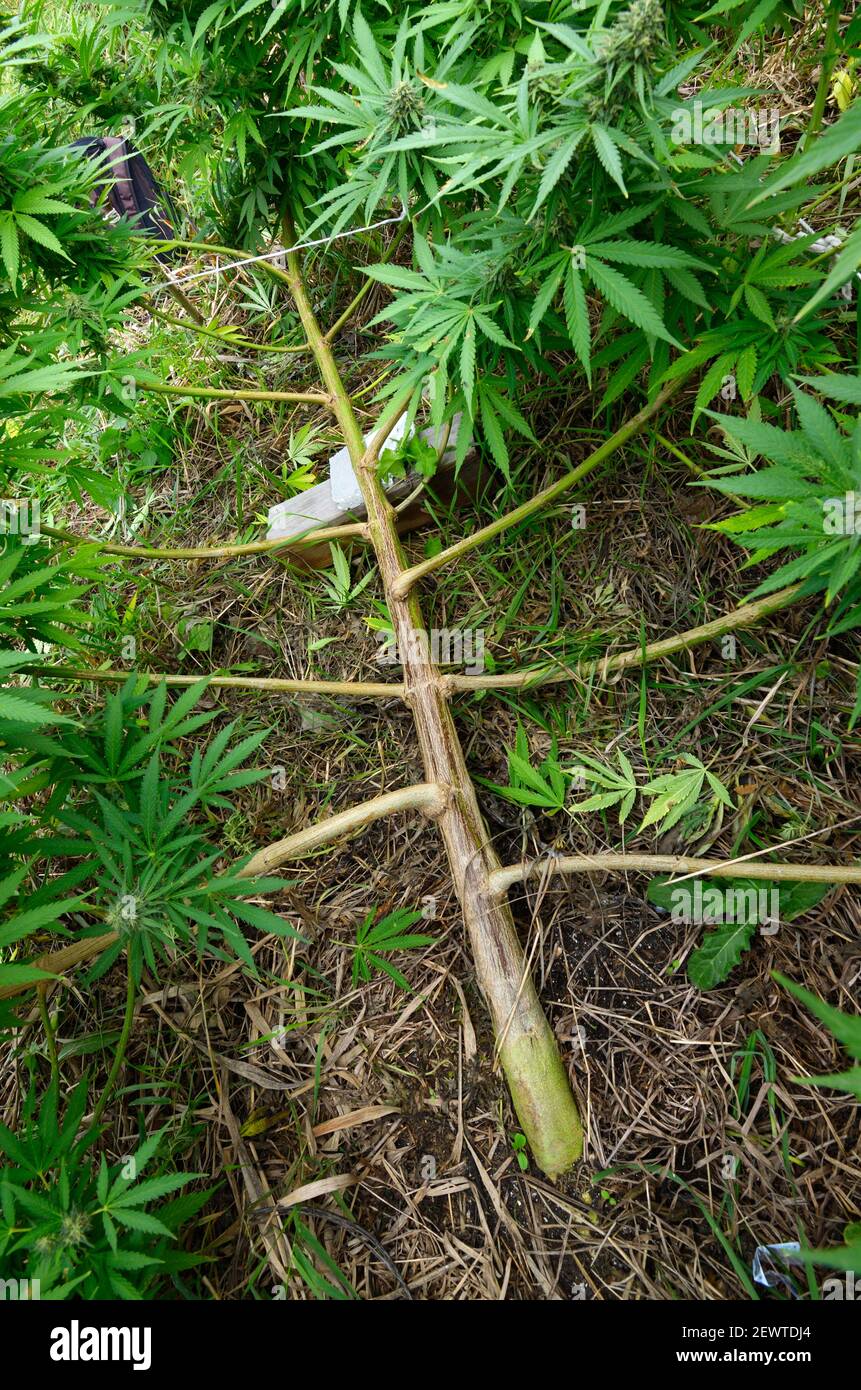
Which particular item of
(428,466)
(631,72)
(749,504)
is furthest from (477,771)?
(631,72)

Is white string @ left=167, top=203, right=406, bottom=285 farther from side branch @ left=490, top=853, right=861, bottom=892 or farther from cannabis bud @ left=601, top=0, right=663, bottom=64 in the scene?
side branch @ left=490, top=853, right=861, bottom=892

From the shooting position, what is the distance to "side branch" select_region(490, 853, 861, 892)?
1756 mm

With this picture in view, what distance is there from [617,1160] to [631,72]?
217 cm

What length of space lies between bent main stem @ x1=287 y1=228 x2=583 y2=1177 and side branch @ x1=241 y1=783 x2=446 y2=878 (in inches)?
1.3

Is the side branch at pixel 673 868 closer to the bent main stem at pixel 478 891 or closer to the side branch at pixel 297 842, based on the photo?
the bent main stem at pixel 478 891

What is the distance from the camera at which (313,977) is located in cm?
226

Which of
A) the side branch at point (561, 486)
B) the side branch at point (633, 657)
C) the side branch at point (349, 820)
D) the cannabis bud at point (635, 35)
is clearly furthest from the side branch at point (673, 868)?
the cannabis bud at point (635, 35)

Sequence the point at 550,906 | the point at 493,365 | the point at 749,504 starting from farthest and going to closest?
1. the point at 749,504
2. the point at 550,906
3. the point at 493,365

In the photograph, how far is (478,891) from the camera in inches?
81.5

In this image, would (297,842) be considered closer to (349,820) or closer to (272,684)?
(349,820)

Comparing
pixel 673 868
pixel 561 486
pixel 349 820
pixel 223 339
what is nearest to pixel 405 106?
pixel 561 486

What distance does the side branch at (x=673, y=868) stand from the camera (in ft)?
5.76

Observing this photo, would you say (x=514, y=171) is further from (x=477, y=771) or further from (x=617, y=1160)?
(x=617, y=1160)

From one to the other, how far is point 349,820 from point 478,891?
1.20 feet
